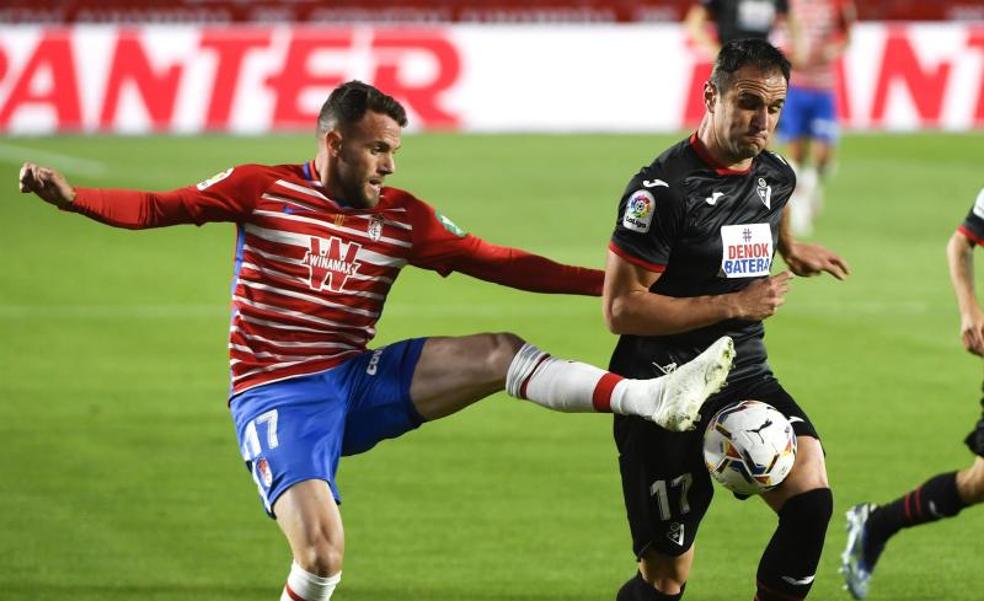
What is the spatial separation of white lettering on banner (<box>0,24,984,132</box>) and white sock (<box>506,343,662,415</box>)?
2106cm

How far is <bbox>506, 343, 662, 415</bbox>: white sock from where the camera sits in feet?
19.5

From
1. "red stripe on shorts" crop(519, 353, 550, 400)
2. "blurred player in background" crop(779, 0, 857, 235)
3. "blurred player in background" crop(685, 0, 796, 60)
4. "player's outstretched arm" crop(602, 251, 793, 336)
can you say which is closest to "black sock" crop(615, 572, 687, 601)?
"red stripe on shorts" crop(519, 353, 550, 400)

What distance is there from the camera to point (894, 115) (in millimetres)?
27391

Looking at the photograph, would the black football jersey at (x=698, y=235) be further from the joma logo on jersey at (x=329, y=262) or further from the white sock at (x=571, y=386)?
the joma logo on jersey at (x=329, y=262)

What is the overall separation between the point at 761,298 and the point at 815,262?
711mm

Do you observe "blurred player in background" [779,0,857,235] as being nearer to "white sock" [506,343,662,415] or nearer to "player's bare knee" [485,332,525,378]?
"player's bare knee" [485,332,525,378]

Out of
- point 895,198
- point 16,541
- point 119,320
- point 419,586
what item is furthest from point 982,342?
point 895,198

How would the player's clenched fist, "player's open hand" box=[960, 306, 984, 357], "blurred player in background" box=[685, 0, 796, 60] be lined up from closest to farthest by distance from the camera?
the player's clenched fist < "player's open hand" box=[960, 306, 984, 357] < "blurred player in background" box=[685, 0, 796, 60]

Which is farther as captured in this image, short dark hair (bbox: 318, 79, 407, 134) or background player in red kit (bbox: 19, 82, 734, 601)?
short dark hair (bbox: 318, 79, 407, 134)

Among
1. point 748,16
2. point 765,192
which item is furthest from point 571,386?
point 748,16

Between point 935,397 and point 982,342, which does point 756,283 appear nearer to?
point 982,342

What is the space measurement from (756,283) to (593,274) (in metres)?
0.89

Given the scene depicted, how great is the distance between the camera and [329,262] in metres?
6.45

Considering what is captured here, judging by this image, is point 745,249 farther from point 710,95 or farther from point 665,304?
point 710,95
